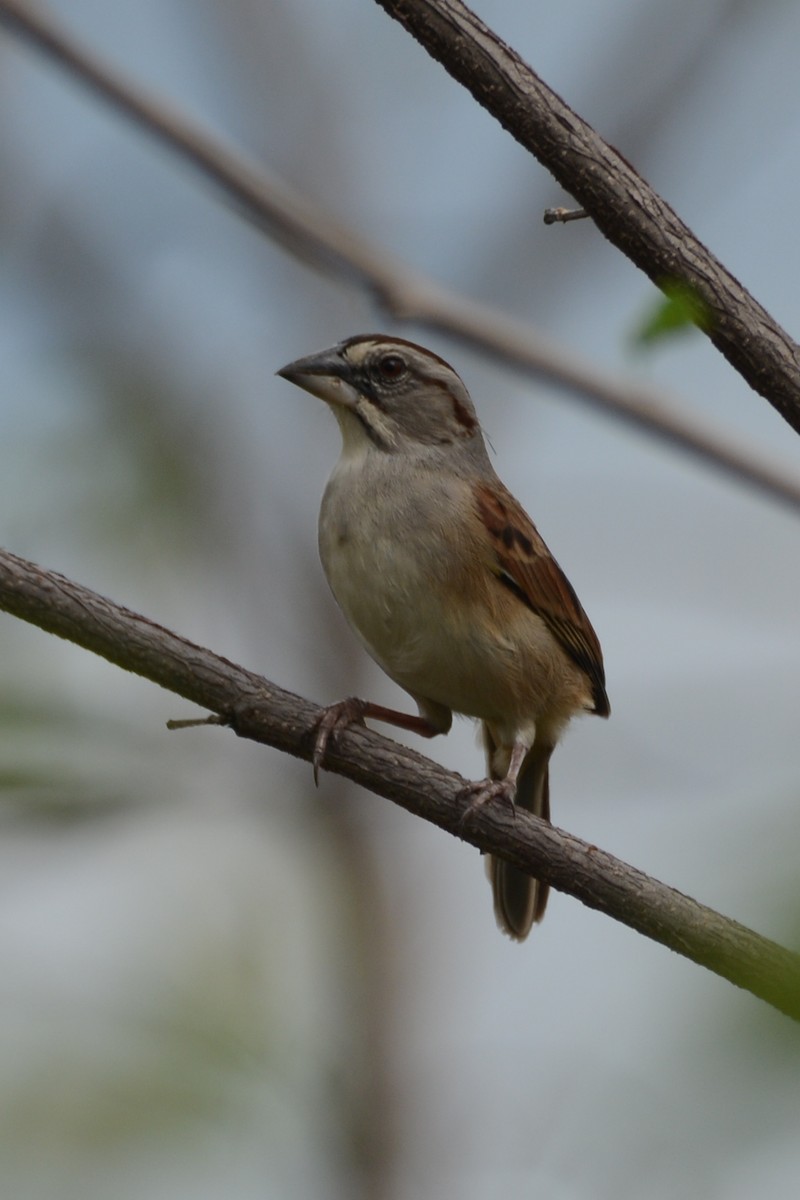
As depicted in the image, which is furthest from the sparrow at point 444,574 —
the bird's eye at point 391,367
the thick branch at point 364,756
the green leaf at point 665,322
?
the green leaf at point 665,322

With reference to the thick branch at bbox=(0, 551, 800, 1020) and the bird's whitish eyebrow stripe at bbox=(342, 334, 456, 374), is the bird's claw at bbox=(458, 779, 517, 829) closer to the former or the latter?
the thick branch at bbox=(0, 551, 800, 1020)

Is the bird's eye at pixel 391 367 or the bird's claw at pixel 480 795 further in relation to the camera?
the bird's eye at pixel 391 367

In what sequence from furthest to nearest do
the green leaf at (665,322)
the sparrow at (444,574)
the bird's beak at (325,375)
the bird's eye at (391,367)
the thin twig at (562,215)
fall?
the bird's eye at (391,367), the bird's beak at (325,375), the sparrow at (444,574), the thin twig at (562,215), the green leaf at (665,322)

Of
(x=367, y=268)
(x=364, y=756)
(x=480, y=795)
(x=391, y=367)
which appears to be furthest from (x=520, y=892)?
(x=367, y=268)

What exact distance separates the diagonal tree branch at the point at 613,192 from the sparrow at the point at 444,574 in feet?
6.39

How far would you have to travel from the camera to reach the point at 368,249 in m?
4.08

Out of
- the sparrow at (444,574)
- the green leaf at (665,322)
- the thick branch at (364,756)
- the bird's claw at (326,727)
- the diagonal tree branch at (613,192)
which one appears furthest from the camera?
the sparrow at (444,574)

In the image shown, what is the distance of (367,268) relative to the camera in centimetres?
391

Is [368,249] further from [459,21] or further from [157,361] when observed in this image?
[157,361]

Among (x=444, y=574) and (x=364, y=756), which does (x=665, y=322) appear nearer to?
(x=364, y=756)

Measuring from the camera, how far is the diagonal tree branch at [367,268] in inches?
140

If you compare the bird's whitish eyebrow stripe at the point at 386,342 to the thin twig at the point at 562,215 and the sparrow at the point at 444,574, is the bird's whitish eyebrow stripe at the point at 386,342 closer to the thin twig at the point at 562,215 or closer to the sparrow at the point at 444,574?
the sparrow at the point at 444,574

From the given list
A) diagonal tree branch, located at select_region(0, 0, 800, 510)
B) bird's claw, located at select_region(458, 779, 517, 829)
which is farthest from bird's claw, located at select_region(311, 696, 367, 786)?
diagonal tree branch, located at select_region(0, 0, 800, 510)

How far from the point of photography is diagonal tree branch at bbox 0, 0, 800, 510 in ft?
11.7
